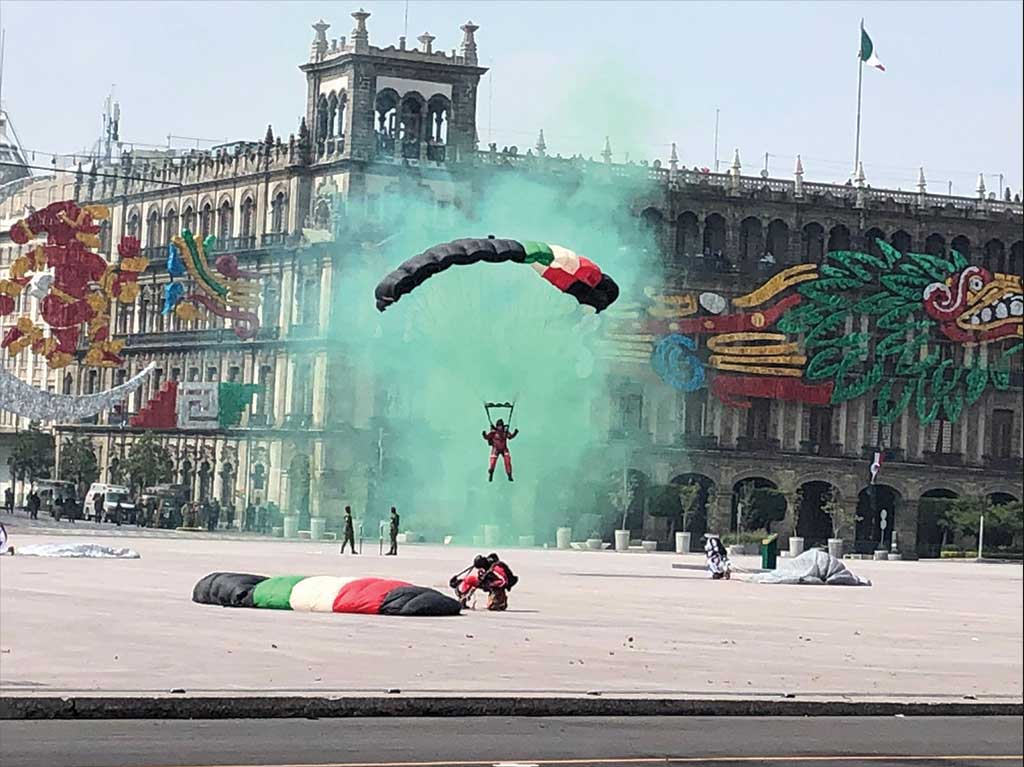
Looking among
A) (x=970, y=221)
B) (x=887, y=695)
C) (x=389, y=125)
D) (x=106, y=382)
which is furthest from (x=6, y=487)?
(x=887, y=695)

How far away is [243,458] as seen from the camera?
109625 millimetres

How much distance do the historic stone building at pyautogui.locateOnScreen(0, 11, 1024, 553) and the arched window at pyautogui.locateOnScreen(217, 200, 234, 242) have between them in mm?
140

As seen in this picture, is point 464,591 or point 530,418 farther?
point 530,418

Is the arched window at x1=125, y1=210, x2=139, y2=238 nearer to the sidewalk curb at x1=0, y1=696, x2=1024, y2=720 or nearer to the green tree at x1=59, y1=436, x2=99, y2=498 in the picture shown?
the green tree at x1=59, y1=436, x2=99, y2=498

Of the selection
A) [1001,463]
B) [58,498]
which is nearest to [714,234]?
[1001,463]

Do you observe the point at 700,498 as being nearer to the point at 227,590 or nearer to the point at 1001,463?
the point at 1001,463

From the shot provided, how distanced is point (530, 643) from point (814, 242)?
9334cm

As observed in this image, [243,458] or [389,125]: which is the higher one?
[389,125]

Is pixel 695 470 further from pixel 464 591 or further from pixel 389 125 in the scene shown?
pixel 464 591

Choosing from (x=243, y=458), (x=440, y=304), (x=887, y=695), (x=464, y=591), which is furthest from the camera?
(x=243, y=458)

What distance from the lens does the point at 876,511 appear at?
117062 mm

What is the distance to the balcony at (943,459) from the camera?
11800 cm

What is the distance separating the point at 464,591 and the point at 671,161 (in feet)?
273

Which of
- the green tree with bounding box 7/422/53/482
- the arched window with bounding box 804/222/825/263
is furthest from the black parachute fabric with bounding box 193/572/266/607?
the arched window with bounding box 804/222/825/263
